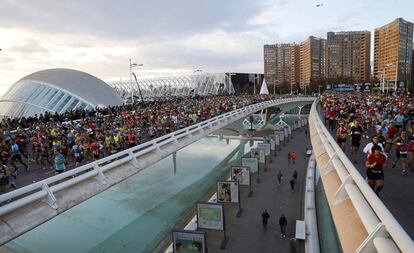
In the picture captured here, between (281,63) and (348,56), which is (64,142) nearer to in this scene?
(348,56)

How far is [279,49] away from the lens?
184m

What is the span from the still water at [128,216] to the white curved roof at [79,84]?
59.3 ft

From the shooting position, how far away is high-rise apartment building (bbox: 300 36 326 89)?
539 ft

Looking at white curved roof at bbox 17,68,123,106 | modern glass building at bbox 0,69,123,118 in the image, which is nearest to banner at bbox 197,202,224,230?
modern glass building at bbox 0,69,123,118

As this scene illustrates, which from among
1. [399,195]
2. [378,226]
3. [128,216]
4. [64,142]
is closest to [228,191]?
[128,216]

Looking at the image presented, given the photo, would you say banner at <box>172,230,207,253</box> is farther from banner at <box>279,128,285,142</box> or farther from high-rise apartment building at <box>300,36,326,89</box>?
high-rise apartment building at <box>300,36,326,89</box>

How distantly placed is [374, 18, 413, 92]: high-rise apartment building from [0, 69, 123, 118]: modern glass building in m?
91.5

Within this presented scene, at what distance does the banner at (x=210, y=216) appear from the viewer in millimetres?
13375

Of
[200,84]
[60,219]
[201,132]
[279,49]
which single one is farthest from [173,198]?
[279,49]

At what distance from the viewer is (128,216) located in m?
17.3

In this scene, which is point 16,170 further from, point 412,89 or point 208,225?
point 412,89

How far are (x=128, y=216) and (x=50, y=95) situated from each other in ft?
88.3

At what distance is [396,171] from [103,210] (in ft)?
48.4

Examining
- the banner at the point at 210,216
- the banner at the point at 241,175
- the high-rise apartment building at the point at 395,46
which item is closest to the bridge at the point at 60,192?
the banner at the point at 210,216
